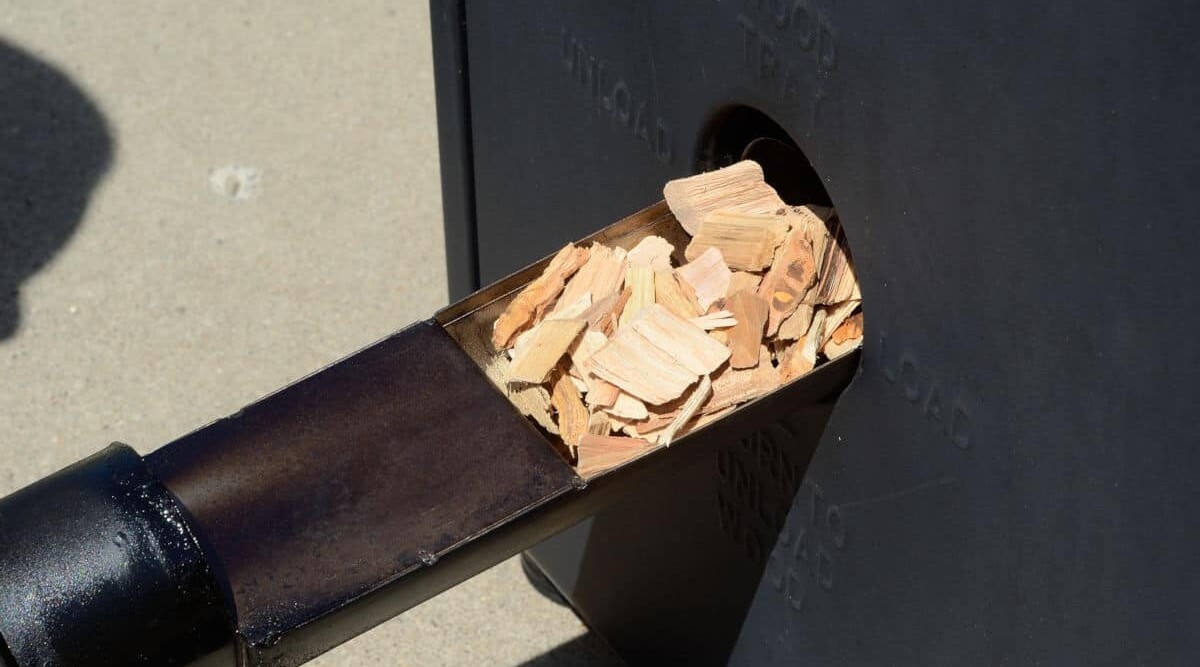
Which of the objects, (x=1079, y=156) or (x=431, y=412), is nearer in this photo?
(x=1079, y=156)

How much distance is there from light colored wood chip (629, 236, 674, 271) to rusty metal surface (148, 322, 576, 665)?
0.24 metres

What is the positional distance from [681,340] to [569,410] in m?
0.14

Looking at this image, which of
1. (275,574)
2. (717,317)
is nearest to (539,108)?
(717,317)

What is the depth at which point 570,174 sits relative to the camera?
1.95 m

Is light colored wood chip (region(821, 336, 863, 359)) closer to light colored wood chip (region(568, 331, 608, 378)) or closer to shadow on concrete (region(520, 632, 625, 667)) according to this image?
light colored wood chip (region(568, 331, 608, 378))

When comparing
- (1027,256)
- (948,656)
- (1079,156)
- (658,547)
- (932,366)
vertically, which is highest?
(1079,156)

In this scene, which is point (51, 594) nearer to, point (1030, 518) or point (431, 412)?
point (431, 412)

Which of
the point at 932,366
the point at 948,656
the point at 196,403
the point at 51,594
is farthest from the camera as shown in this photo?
the point at 196,403

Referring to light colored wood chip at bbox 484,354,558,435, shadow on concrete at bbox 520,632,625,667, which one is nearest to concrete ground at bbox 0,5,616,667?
shadow on concrete at bbox 520,632,625,667

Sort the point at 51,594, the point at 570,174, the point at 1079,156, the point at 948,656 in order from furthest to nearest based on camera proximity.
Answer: the point at 570,174 → the point at 948,656 → the point at 51,594 → the point at 1079,156

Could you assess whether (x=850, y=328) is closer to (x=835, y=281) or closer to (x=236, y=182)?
(x=835, y=281)

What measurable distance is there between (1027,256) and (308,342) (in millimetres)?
1993

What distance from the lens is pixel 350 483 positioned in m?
1.39

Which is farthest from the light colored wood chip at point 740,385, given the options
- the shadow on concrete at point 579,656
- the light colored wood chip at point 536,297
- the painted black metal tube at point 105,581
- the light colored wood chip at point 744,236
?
the shadow on concrete at point 579,656
